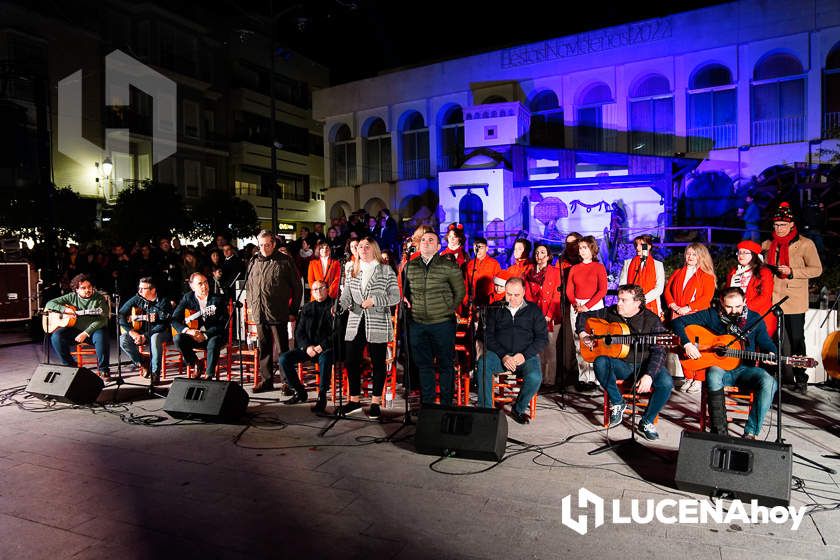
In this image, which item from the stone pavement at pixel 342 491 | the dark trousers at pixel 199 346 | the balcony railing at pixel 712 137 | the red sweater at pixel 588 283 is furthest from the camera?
the balcony railing at pixel 712 137

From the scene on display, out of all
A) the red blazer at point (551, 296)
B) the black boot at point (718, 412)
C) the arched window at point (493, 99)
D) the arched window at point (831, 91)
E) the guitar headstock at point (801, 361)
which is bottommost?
the black boot at point (718, 412)

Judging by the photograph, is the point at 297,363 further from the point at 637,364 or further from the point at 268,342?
the point at 637,364

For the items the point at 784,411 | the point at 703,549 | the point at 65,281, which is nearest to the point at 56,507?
the point at 703,549

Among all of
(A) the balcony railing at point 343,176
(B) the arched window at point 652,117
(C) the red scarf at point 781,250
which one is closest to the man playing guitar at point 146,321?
(C) the red scarf at point 781,250

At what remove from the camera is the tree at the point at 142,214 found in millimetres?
21750

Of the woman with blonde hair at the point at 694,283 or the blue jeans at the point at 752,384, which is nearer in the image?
the blue jeans at the point at 752,384

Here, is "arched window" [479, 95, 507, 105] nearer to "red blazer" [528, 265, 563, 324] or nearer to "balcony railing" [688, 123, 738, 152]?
"balcony railing" [688, 123, 738, 152]

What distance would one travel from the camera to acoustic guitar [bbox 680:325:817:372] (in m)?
4.97

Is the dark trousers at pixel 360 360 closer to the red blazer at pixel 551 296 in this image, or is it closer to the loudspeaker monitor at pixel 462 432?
the loudspeaker monitor at pixel 462 432

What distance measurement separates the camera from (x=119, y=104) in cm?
2964

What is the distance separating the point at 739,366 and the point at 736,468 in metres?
1.57

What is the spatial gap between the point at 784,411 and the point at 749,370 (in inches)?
61.0

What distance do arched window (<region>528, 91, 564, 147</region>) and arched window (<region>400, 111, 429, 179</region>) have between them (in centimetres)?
522

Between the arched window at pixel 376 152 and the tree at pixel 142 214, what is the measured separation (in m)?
9.73
